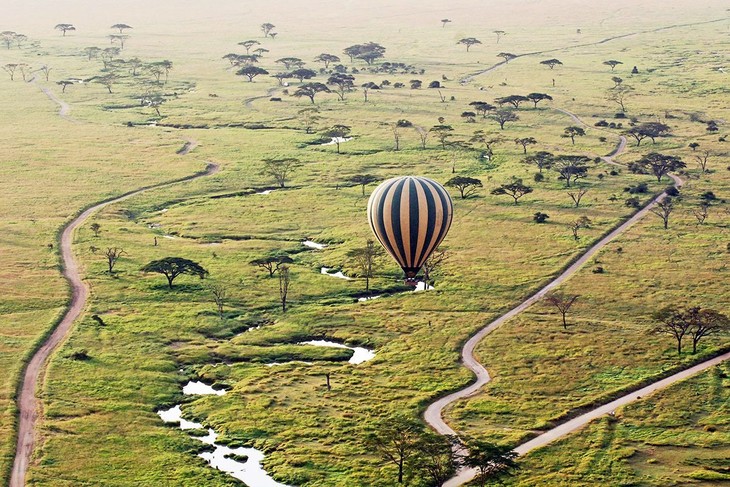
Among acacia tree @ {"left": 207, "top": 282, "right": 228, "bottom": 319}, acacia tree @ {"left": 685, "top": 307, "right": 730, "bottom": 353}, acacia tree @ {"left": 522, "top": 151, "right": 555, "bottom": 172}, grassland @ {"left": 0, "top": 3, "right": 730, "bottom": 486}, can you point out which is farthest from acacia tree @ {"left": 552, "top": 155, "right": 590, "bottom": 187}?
acacia tree @ {"left": 207, "top": 282, "right": 228, "bottom": 319}

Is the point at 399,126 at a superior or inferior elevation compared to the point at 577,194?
superior

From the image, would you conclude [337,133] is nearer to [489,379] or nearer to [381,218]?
[381,218]

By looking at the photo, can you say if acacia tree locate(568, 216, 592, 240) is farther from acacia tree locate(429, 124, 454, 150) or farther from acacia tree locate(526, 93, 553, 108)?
acacia tree locate(526, 93, 553, 108)

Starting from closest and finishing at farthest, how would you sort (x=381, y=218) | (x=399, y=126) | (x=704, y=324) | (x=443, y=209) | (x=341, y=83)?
(x=704, y=324) < (x=381, y=218) < (x=443, y=209) < (x=399, y=126) < (x=341, y=83)

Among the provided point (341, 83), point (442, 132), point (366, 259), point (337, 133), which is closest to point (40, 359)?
point (366, 259)

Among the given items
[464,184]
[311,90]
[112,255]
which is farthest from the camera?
[311,90]

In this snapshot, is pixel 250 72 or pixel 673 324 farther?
pixel 250 72

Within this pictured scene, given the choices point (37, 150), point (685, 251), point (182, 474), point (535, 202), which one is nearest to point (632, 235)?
point (685, 251)
